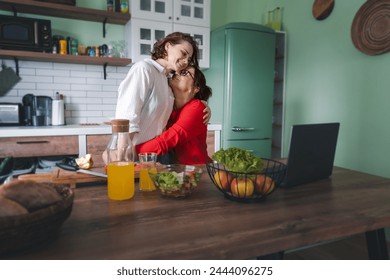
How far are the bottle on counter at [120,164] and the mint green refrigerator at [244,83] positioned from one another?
7.81 feet

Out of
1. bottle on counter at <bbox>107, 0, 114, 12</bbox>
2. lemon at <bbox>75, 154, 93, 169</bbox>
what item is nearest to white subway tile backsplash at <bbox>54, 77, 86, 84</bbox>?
bottle on counter at <bbox>107, 0, 114, 12</bbox>

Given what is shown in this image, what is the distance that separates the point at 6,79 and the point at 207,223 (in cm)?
308

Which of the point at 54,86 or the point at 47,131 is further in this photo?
the point at 54,86

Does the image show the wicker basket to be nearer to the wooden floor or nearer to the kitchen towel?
the wooden floor

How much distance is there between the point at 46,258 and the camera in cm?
57

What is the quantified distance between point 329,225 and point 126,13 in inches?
117

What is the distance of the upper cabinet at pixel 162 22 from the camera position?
10.0 ft

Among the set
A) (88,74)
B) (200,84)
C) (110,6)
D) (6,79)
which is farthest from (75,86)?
(200,84)

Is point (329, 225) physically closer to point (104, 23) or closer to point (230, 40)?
point (230, 40)

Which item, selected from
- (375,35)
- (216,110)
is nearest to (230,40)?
(216,110)

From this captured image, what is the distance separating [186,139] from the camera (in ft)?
4.97

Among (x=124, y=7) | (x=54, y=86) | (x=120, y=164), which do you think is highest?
(x=124, y=7)

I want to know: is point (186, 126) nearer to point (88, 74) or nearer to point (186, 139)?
point (186, 139)

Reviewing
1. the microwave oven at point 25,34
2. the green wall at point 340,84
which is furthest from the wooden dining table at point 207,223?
the microwave oven at point 25,34
